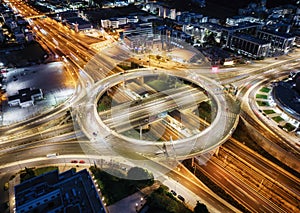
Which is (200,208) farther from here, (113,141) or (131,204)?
(113,141)

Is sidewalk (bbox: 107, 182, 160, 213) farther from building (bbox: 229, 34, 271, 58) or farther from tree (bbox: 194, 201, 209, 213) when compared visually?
building (bbox: 229, 34, 271, 58)

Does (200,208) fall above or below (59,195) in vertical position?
below

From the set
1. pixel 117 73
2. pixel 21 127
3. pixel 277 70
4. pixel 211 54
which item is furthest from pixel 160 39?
pixel 21 127

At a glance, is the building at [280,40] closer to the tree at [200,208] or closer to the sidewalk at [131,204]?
the tree at [200,208]

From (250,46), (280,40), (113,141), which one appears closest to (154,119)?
(113,141)

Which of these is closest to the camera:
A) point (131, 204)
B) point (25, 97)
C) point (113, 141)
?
point (131, 204)
